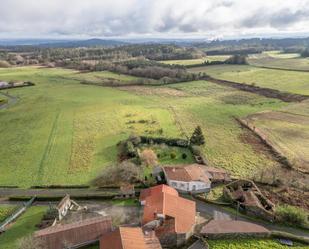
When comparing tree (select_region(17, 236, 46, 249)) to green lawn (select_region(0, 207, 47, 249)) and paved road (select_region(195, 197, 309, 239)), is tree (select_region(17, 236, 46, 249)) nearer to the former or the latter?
green lawn (select_region(0, 207, 47, 249))

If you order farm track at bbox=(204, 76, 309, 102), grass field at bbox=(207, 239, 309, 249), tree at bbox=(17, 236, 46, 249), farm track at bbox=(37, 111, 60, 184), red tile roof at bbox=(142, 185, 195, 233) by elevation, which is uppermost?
farm track at bbox=(204, 76, 309, 102)

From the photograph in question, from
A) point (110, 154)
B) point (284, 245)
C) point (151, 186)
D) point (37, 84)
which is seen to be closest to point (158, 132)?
point (110, 154)

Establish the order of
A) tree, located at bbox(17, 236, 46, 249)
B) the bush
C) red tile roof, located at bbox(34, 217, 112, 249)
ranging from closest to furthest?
tree, located at bbox(17, 236, 46, 249), red tile roof, located at bbox(34, 217, 112, 249), the bush

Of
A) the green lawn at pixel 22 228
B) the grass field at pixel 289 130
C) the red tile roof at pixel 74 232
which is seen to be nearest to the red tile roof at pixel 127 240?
the red tile roof at pixel 74 232

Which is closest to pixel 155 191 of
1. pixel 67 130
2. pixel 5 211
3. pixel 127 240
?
pixel 127 240

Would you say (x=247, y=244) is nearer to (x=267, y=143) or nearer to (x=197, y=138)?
(x=197, y=138)

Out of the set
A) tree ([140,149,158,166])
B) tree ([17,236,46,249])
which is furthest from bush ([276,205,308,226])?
tree ([17,236,46,249])

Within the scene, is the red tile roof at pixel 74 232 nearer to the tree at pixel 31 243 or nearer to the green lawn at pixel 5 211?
the tree at pixel 31 243
